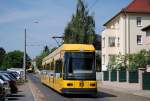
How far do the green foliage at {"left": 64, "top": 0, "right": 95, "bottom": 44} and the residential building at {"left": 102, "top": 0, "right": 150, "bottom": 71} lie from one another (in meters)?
5.14

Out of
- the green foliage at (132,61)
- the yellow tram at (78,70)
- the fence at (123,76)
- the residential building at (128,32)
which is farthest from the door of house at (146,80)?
the residential building at (128,32)

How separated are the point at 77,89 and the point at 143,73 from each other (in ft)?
53.0

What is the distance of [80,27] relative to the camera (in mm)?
86188

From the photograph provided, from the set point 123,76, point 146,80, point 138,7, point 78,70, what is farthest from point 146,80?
point 138,7

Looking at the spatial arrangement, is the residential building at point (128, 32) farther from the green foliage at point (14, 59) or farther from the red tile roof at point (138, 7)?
the green foliage at point (14, 59)

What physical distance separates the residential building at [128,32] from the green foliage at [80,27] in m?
5.14

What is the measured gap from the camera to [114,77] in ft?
185

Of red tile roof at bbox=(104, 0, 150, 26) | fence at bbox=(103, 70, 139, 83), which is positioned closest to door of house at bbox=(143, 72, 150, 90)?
fence at bbox=(103, 70, 139, 83)

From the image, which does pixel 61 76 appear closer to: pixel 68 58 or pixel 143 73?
pixel 68 58

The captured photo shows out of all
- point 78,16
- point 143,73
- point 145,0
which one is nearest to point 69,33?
point 78,16

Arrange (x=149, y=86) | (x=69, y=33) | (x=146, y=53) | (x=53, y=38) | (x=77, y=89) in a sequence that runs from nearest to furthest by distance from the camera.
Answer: (x=77, y=89)
(x=149, y=86)
(x=146, y=53)
(x=53, y=38)
(x=69, y=33)

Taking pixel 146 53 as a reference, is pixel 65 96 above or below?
below

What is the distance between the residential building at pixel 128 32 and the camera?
257 feet

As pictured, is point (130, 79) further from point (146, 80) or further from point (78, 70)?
point (78, 70)
